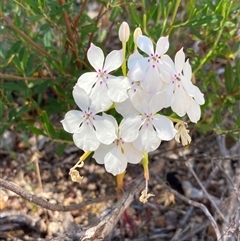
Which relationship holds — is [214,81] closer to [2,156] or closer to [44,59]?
[44,59]

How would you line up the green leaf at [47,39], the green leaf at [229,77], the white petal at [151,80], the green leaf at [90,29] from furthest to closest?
the green leaf at [47,39]
the green leaf at [229,77]
the green leaf at [90,29]
the white petal at [151,80]

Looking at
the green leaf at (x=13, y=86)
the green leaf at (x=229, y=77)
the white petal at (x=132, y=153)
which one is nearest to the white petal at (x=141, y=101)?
the white petal at (x=132, y=153)

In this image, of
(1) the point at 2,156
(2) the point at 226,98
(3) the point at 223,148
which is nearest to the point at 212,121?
(2) the point at 226,98

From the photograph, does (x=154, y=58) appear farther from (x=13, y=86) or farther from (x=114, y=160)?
(x=13, y=86)

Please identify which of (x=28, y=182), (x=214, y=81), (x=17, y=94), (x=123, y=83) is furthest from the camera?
(x=17, y=94)

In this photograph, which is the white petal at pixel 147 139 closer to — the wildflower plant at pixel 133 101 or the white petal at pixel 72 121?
the wildflower plant at pixel 133 101

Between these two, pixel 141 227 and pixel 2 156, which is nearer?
pixel 141 227

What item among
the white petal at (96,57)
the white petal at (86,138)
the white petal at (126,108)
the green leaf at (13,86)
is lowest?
the green leaf at (13,86)
